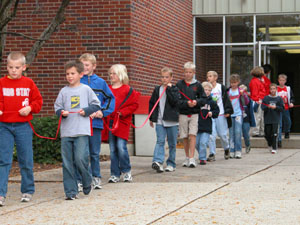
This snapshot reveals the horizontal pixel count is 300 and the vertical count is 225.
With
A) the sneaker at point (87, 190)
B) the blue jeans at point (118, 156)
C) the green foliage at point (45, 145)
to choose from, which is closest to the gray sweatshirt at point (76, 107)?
the sneaker at point (87, 190)

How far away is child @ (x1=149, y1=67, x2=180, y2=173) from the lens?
966 centimetres

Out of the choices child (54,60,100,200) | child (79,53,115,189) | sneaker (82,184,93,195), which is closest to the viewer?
child (54,60,100,200)

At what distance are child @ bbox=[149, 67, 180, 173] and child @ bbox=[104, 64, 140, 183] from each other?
106 centimetres

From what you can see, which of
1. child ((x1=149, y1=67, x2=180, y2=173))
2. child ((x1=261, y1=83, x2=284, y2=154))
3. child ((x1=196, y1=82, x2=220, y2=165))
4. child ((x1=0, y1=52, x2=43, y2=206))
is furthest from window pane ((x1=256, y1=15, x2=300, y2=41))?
child ((x1=0, y1=52, x2=43, y2=206))

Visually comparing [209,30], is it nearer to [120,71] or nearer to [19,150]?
[120,71]

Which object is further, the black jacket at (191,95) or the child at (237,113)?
the child at (237,113)

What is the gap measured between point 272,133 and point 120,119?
602 cm

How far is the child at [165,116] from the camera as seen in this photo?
9656mm

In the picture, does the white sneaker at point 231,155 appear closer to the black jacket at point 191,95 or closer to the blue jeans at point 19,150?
the black jacket at point 191,95

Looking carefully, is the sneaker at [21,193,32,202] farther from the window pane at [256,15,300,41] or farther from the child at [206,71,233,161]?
the window pane at [256,15,300,41]

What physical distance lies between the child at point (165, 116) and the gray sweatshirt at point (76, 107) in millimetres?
2521

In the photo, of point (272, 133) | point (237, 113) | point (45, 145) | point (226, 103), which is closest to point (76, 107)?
point (45, 145)

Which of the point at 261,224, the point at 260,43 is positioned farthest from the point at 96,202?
the point at 260,43

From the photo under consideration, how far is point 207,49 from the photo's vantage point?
1939cm
